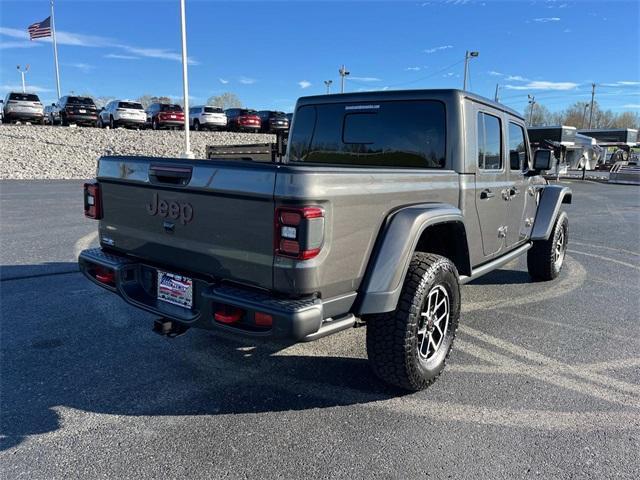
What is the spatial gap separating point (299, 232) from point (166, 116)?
3176 centimetres

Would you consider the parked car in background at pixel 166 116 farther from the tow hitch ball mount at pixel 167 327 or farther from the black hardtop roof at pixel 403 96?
the tow hitch ball mount at pixel 167 327

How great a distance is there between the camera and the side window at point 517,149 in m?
4.74

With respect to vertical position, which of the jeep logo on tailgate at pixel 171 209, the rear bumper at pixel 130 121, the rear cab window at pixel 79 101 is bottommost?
the jeep logo on tailgate at pixel 171 209

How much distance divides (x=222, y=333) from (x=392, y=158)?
2.11 metres

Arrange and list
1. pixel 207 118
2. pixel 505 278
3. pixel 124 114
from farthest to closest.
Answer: pixel 207 118 → pixel 124 114 → pixel 505 278

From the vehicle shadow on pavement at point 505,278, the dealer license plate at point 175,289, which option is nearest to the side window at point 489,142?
the vehicle shadow on pavement at point 505,278

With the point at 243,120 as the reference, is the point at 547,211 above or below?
below

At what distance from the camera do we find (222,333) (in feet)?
8.82

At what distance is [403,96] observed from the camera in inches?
156

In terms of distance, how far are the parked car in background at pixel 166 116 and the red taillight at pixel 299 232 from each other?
104ft

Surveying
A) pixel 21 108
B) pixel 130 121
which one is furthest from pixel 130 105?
pixel 21 108

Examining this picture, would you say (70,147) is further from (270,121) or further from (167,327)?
(167,327)

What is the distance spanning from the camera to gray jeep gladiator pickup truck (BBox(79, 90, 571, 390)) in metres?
2.47

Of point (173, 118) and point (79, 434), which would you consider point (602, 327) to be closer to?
point (79, 434)
